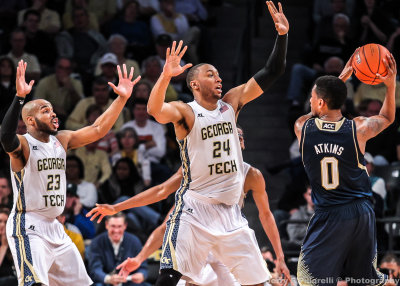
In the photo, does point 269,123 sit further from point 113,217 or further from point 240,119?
point 113,217

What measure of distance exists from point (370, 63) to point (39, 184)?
3081 mm

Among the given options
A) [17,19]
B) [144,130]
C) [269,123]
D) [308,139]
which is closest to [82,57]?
[17,19]

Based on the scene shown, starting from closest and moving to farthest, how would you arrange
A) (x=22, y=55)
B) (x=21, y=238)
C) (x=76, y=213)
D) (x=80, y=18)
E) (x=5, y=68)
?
(x=21, y=238), (x=76, y=213), (x=5, y=68), (x=22, y=55), (x=80, y=18)

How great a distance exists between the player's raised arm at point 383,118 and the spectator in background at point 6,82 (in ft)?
24.5

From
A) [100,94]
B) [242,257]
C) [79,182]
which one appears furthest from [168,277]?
[100,94]

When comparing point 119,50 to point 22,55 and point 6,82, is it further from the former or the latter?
point 6,82

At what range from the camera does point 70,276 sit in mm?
7309

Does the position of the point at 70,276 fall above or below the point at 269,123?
below

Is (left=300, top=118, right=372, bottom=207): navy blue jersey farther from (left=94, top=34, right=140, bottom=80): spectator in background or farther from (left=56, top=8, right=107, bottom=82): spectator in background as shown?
(left=56, top=8, right=107, bottom=82): spectator in background

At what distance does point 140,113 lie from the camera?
41.2 ft

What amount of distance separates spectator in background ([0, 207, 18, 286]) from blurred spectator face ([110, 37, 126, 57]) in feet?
14.4

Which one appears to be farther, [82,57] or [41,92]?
[82,57]

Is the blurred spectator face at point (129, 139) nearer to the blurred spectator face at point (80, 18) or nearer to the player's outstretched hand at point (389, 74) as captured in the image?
the blurred spectator face at point (80, 18)

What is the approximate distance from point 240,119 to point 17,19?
4.36 metres
